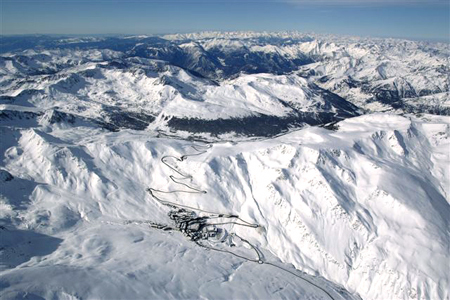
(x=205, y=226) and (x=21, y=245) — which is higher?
(x=21, y=245)

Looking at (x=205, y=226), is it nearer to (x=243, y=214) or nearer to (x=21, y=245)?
(x=243, y=214)

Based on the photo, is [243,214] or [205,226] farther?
[243,214]

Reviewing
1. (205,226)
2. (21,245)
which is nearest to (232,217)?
(205,226)

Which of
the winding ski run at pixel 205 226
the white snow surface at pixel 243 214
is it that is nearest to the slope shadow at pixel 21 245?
the white snow surface at pixel 243 214

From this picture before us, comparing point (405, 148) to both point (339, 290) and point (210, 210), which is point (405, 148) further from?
point (210, 210)

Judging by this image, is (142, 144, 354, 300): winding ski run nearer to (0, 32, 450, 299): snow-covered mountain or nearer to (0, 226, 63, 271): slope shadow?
(0, 32, 450, 299): snow-covered mountain

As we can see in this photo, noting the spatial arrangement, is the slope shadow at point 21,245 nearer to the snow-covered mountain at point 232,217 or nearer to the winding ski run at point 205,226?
the snow-covered mountain at point 232,217

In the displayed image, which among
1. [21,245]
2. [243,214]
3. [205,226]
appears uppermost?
[21,245]

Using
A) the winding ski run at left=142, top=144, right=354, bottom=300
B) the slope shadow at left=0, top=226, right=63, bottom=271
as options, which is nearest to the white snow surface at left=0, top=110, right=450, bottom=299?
the slope shadow at left=0, top=226, right=63, bottom=271

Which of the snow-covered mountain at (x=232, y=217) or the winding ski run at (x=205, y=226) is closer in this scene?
the snow-covered mountain at (x=232, y=217)
